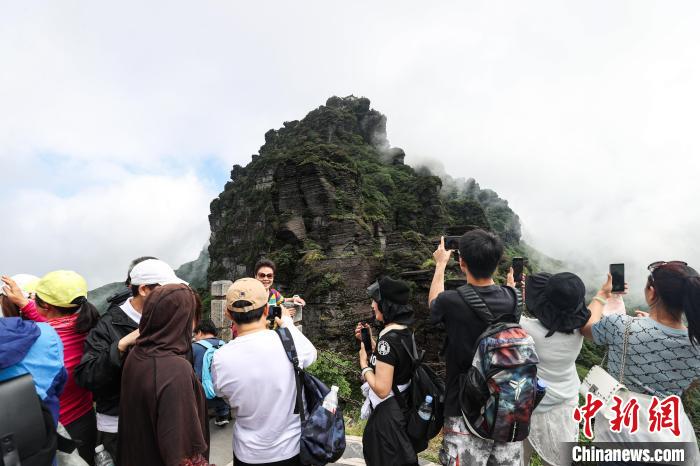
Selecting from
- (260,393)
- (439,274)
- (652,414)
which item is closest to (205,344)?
(260,393)

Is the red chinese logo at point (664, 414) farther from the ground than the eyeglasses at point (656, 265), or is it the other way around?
the eyeglasses at point (656, 265)

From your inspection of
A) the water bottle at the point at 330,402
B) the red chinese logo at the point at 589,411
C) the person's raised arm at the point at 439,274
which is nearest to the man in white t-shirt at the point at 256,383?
the water bottle at the point at 330,402

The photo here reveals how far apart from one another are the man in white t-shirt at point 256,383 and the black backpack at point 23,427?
879mm

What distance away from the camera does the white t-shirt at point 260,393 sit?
7.47 feet

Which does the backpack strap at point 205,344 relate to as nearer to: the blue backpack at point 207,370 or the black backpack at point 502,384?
the blue backpack at point 207,370

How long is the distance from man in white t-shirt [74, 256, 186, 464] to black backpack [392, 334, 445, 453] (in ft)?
6.15

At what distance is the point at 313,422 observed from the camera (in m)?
2.48

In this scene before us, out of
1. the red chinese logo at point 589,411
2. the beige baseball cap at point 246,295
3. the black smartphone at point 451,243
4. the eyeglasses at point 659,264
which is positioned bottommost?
the red chinese logo at point 589,411

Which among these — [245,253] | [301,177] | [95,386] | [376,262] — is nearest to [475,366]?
[95,386]

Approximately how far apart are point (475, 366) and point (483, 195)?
293ft

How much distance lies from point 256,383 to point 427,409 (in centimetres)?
123

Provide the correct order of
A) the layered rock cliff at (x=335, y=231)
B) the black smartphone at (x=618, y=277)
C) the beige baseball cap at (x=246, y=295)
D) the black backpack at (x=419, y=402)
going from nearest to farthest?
the beige baseball cap at (x=246, y=295), the black backpack at (x=419, y=402), the black smartphone at (x=618, y=277), the layered rock cliff at (x=335, y=231)

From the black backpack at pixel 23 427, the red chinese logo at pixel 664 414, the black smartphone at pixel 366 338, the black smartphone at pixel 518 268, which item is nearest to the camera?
the black backpack at pixel 23 427

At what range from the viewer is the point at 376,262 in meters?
23.9
